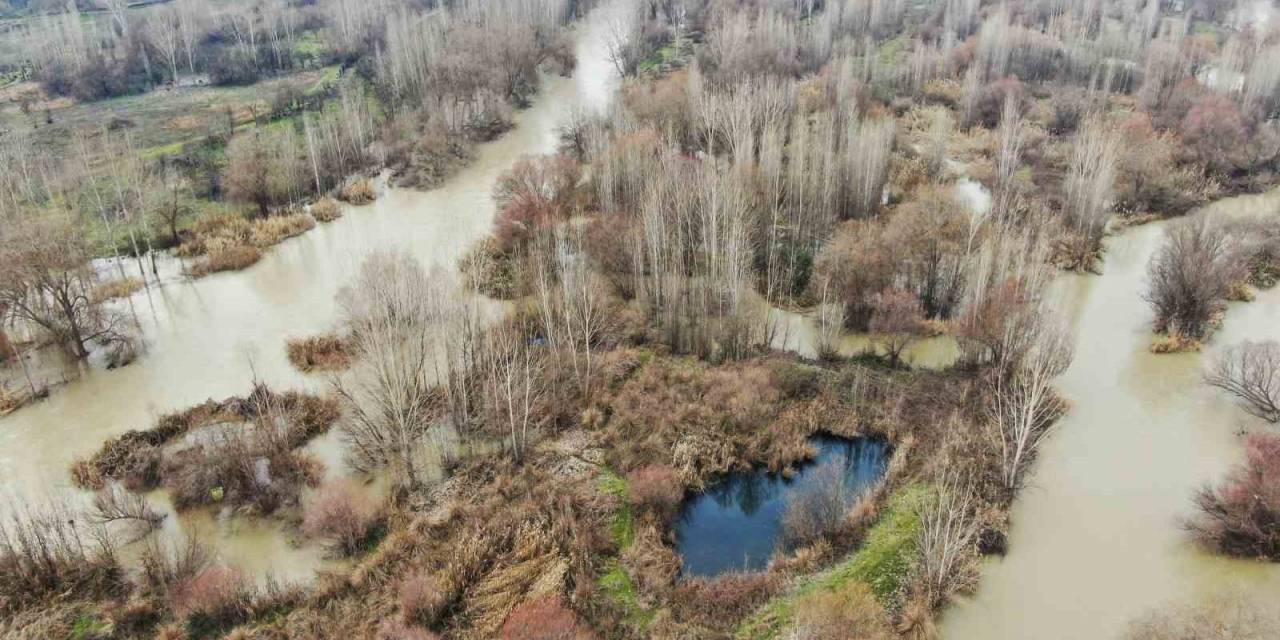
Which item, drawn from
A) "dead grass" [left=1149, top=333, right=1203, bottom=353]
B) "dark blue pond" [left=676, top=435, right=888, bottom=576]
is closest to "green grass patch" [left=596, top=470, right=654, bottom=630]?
"dark blue pond" [left=676, top=435, right=888, bottom=576]

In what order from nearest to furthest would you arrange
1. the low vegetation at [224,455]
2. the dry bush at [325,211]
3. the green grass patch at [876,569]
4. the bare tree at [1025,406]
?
the green grass patch at [876,569]
the bare tree at [1025,406]
the low vegetation at [224,455]
the dry bush at [325,211]

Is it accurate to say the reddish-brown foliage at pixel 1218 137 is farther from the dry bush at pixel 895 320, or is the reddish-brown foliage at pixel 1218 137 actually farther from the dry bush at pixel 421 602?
the dry bush at pixel 421 602

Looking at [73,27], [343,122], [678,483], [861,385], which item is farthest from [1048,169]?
[73,27]

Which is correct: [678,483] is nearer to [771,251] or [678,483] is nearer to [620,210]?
[771,251]

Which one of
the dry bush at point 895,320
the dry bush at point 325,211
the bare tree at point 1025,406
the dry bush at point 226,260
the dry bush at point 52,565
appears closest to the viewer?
the dry bush at point 52,565

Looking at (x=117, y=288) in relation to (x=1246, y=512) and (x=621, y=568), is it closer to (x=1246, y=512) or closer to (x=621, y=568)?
(x=621, y=568)

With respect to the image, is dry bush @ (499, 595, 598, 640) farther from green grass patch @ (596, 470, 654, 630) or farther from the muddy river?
the muddy river

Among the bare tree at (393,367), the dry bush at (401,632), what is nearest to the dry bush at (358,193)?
the bare tree at (393,367)
